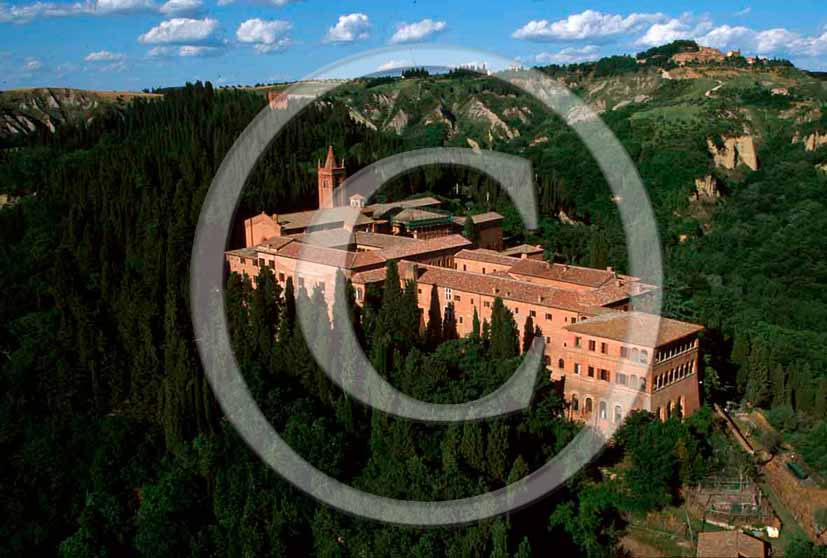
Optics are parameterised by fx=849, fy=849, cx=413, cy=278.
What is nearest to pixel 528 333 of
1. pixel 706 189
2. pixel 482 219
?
pixel 482 219

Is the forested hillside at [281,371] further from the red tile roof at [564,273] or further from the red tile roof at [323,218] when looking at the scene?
the red tile roof at [323,218]

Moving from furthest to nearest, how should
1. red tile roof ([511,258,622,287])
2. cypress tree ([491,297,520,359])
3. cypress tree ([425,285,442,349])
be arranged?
cypress tree ([425,285,442,349])
red tile roof ([511,258,622,287])
cypress tree ([491,297,520,359])

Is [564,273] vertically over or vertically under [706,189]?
under

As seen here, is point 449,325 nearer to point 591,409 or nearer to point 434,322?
point 434,322

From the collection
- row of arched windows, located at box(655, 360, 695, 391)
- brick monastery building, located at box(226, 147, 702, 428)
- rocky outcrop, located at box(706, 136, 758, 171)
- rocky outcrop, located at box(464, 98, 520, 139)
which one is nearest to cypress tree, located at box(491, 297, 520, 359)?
brick monastery building, located at box(226, 147, 702, 428)

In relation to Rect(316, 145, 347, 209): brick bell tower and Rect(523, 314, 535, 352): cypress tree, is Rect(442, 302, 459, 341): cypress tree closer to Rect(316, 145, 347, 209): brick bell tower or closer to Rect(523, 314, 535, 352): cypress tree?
Rect(523, 314, 535, 352): cypress tree

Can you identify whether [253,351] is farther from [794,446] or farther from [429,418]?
[794,446]

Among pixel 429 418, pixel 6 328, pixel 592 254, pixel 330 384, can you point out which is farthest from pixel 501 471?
pixel 6 328

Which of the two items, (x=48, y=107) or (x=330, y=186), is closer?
(x=330, y=186)

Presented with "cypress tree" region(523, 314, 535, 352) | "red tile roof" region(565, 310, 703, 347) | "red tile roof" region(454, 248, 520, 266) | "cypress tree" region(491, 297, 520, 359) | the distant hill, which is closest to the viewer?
"red tile roof" region(565, 310, 703, 347)
